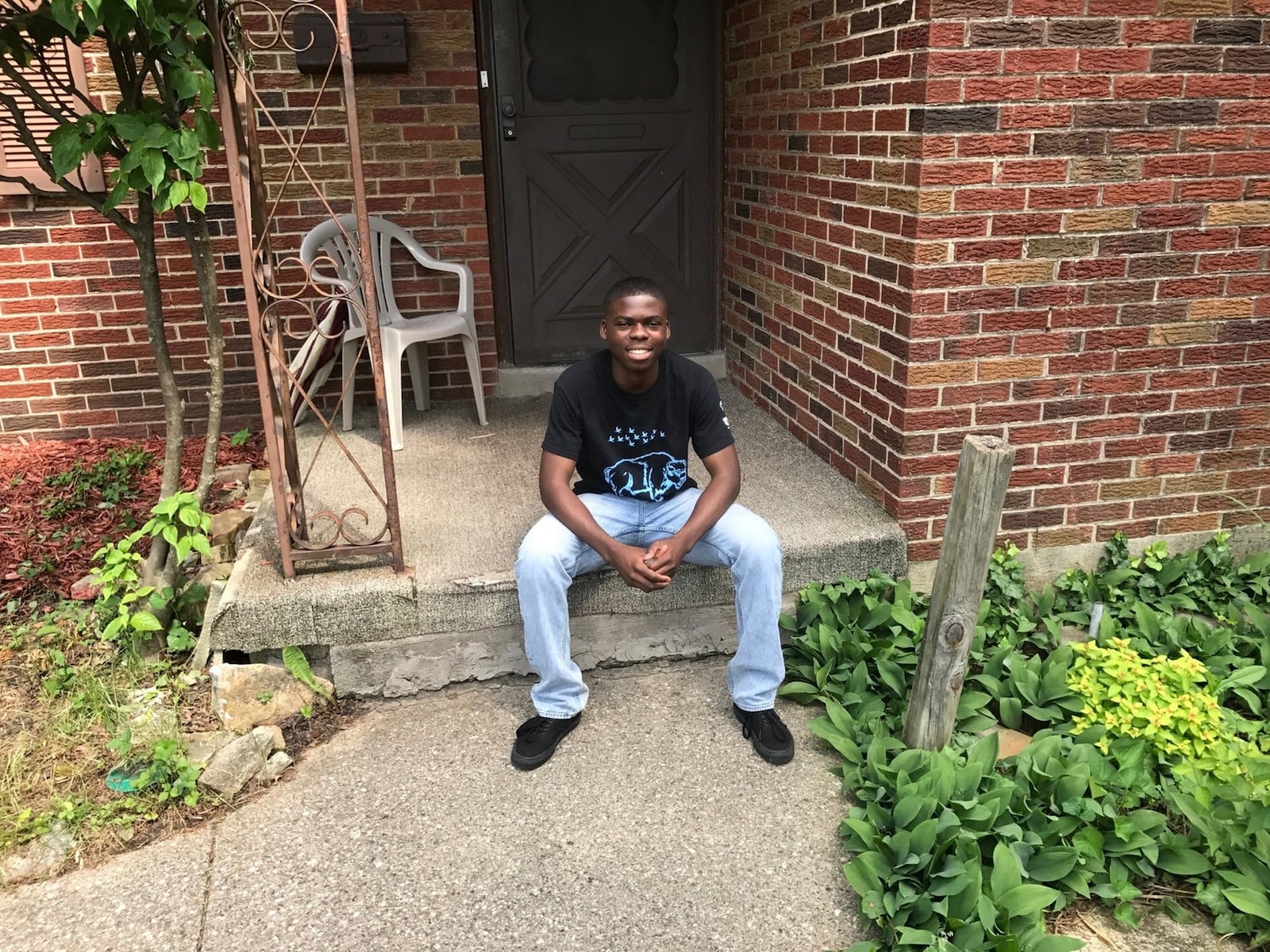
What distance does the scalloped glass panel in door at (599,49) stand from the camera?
4.89 m

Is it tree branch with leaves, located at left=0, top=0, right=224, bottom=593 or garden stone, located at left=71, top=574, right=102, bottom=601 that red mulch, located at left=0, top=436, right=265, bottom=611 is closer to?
garden stone, located at left=71, top=574, right=102, bottom=601

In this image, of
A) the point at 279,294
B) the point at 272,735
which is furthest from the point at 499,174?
the point at 272,735

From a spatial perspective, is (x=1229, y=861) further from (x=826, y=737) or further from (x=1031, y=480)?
(x=1031, y=480)

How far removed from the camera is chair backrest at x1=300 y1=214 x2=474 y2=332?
432 centimetres

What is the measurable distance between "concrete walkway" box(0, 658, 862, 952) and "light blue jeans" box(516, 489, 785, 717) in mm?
153

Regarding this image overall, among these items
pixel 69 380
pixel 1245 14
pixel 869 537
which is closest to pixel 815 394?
pixel 869 537

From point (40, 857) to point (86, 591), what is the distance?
133cm

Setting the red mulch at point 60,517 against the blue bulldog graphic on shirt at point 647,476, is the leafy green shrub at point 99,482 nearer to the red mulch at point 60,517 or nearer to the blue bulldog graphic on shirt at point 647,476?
the red mulch at point 60,517

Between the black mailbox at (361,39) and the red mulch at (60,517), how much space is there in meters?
1.80

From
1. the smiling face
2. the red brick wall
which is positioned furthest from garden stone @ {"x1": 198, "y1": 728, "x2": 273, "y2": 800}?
the red brick wall

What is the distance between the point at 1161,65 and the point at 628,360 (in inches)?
78.5

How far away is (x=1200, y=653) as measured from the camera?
3.21 m

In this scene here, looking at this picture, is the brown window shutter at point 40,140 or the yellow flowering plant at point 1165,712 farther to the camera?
the brown window shutter at point 40,140

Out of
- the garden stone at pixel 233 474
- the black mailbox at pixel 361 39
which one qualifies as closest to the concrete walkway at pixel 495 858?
the garden stone at pixel 233 474
